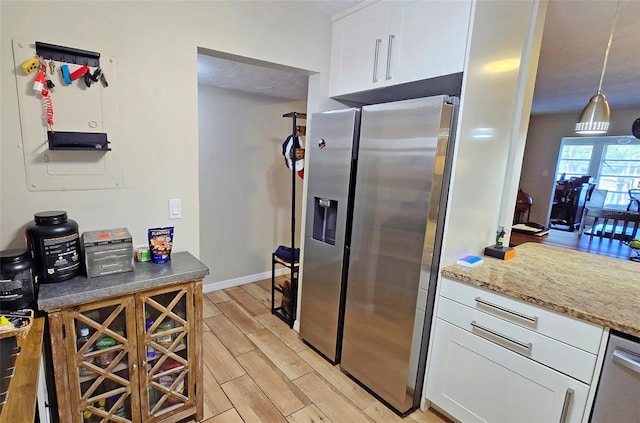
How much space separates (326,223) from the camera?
2260 mm

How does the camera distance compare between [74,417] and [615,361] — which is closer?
[615,361]

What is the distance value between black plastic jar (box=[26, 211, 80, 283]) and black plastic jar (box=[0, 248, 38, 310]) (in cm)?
7

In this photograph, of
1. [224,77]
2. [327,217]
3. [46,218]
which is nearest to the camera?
[46,218]

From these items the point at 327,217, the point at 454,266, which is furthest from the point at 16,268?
the point at 454,266

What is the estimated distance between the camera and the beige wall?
609 centimetres

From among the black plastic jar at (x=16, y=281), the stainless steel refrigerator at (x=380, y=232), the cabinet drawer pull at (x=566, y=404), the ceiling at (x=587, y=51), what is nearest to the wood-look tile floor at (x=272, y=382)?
the stainless steel refrigerator at (x=380, y=232)

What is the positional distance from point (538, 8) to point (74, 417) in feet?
10.5

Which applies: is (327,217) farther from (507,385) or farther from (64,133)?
(64,133)

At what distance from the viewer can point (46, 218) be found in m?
1.29

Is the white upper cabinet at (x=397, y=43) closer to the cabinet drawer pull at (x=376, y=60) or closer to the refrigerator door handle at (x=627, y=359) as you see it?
the cabinet drawer pull at (x=376, y=60)

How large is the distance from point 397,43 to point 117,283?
193 cm

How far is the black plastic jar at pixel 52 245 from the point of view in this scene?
49.8 inches

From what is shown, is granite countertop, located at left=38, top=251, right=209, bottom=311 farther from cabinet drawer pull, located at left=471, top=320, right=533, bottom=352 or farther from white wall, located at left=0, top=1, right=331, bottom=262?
cabinet drawer pull, located at left=471, top=320, right=533, bottom=352

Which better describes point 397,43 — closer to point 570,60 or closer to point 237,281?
point 570,60
